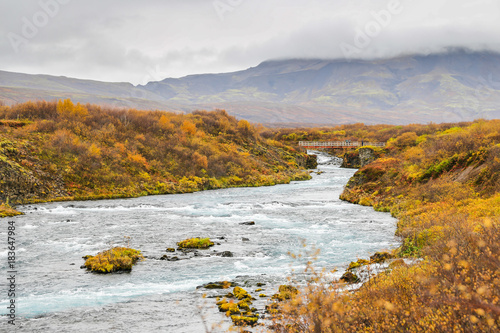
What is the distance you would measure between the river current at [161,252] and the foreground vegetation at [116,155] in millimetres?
4811

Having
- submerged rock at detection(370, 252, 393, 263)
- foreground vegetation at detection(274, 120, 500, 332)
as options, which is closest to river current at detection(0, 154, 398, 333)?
submerged rock at detection(370, 252, 393, 263)

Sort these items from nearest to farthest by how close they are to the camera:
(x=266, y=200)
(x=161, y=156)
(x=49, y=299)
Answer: (x=49, y=299)
(x=266, y=200)
(x=161, y=156)

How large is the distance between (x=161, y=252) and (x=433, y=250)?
12.1 m

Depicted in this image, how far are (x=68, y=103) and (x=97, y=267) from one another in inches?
1657

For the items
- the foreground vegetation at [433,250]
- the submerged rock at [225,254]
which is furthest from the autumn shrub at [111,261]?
the foreground vegetation at [433,250]

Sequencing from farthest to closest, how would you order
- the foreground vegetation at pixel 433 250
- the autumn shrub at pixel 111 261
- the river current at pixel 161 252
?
the autumn shrub at pixel 111 261, the river current at pixel 161 252, the foreground vegetation at pixel 433 250

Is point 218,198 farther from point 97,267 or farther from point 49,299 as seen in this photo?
point 49,299

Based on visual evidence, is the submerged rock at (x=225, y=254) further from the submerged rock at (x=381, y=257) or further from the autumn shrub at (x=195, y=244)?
the submerged rock at (x=381, y=257)

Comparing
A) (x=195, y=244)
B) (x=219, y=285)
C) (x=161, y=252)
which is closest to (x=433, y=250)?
(x=219, y=285)

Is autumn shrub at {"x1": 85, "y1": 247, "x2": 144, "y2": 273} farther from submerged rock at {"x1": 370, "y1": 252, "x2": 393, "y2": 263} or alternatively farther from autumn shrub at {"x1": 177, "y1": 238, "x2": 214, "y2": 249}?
submerged rock at {"x1": 370, "y1": 252, "x2": 393, "y2": 263}

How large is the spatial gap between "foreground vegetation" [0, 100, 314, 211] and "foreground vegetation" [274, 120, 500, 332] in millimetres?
19634

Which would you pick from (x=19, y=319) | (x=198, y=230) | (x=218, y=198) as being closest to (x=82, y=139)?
(x=218, y=198)

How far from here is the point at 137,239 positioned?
20078mm

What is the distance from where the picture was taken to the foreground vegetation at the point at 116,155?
3506 cm
